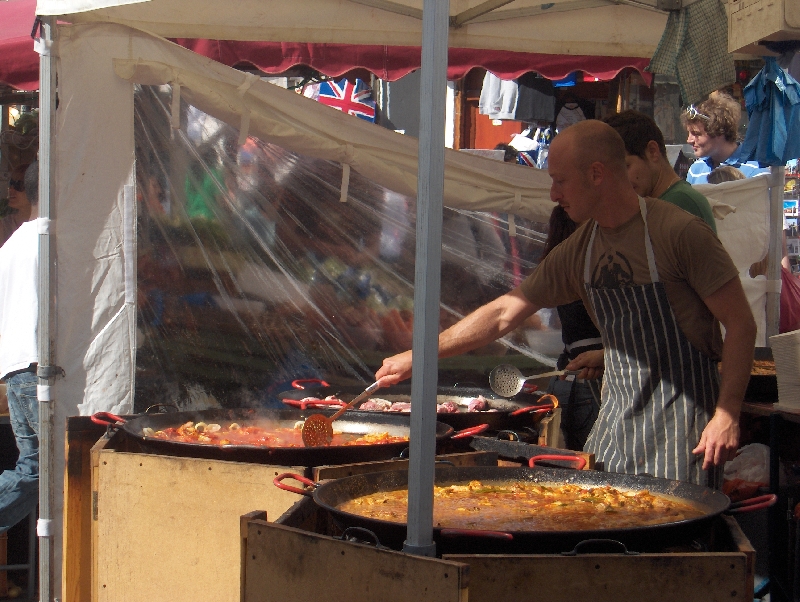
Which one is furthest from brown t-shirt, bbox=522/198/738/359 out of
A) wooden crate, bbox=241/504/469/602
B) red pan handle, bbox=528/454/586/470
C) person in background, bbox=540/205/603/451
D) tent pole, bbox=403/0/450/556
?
wooden crate, bbox=241/504/469/602

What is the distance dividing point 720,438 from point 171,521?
1666 millimetres

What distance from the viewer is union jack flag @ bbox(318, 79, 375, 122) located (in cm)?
1053

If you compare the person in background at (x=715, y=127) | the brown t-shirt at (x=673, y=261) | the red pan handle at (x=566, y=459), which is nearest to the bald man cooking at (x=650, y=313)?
the brown t-shirt at (x=673, y=261)

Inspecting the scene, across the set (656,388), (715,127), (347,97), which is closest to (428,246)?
(656,388)

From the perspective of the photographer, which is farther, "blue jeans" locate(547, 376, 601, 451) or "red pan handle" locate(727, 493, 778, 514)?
"blue jeans" locate(547, 376, 601, 451)

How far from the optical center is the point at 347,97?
10.7 meters

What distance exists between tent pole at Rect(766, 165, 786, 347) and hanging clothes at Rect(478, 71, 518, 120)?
10.2 feet

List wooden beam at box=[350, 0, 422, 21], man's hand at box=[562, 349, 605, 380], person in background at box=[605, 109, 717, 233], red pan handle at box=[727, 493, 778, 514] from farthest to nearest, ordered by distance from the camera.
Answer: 1. wooden beam at box=[350, 0, 422, 21]
2. man's hand at box=[562, 349, 605, 380]
3. person in background at box=[605, 109, 717, 233]
4. red pan handle at box=[727, 493, 778, 514]

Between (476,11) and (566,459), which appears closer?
(566,459)

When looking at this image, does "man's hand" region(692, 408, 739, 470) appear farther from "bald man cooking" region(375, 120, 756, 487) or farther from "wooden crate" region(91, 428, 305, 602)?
"wooden crate" region(91, 428, 305, 602)

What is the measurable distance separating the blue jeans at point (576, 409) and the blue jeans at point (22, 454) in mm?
2611

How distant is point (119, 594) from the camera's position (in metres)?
2.84

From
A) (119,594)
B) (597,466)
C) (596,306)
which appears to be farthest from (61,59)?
(597,466)

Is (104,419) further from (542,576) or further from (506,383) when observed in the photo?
(542,576)
